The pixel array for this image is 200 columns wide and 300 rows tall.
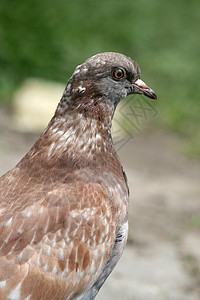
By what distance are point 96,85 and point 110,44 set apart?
7482 mm

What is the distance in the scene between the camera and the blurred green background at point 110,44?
31.4 feet

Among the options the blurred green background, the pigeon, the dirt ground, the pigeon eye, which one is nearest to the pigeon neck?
the pigeon

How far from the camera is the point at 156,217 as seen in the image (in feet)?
21.4

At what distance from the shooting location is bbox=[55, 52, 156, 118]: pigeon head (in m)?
3.77

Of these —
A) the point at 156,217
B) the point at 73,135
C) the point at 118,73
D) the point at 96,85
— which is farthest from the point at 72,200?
the point at 156,217

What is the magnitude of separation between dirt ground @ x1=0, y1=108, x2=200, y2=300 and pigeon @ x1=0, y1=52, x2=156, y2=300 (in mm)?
1498

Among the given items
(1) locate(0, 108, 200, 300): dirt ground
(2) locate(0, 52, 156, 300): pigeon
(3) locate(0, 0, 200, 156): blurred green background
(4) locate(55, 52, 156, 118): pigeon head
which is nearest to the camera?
(2) locate(0, 52, 156, 300): pigeon

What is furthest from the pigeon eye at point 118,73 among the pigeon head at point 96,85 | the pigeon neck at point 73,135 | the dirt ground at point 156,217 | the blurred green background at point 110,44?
the blurred green background at point 110,44

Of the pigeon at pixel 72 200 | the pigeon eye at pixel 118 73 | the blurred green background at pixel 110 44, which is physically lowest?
the pigeon at pixel 72 200

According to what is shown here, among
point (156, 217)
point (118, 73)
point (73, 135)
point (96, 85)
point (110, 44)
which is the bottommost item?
point (73, 135)

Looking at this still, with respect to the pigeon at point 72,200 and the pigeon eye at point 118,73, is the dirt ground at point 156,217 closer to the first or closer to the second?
the pigeon at point 72,200

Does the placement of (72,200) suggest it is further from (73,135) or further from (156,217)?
(156,217)

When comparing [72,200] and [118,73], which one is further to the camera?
[118,73]

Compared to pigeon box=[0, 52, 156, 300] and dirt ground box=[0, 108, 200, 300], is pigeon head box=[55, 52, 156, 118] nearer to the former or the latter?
pigeon box=[0, 52, 156, 300]
